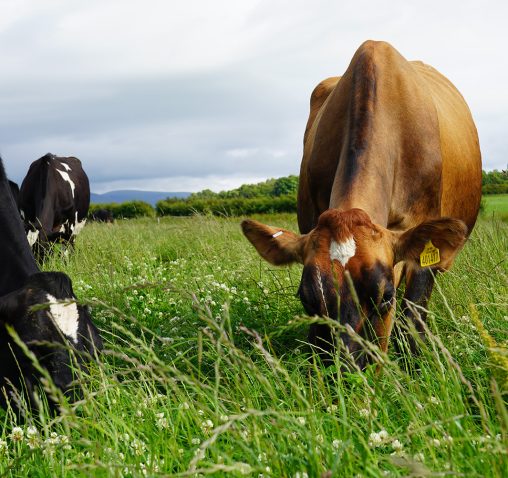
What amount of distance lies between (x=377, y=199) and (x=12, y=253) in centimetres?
291

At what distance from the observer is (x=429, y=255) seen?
4.79m

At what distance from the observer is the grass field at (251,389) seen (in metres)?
2.27

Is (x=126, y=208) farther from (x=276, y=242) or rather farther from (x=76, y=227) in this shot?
(x=276, y=242)

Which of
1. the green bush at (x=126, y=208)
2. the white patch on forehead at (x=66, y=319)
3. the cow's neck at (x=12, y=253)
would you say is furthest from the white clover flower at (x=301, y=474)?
the green bush at (x=126, y=208)

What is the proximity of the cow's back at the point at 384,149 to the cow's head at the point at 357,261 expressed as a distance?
1.96 ft

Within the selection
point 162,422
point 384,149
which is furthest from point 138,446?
point 384,149

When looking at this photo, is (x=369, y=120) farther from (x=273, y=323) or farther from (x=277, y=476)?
(x=277, y=476)

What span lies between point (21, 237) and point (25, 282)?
3.10 feet

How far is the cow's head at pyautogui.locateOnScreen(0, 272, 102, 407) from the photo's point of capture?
4.34 meters

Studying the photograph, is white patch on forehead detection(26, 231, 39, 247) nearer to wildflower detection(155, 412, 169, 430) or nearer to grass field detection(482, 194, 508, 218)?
wildflower detection(155, 412, 169, 430)

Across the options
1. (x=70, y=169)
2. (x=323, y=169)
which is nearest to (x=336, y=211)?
(x=323, y=169)

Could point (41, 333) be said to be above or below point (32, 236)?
below

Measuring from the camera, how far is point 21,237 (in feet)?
18.5

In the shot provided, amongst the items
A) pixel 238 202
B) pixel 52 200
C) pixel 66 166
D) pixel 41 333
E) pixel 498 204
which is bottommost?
pixel 498 204
